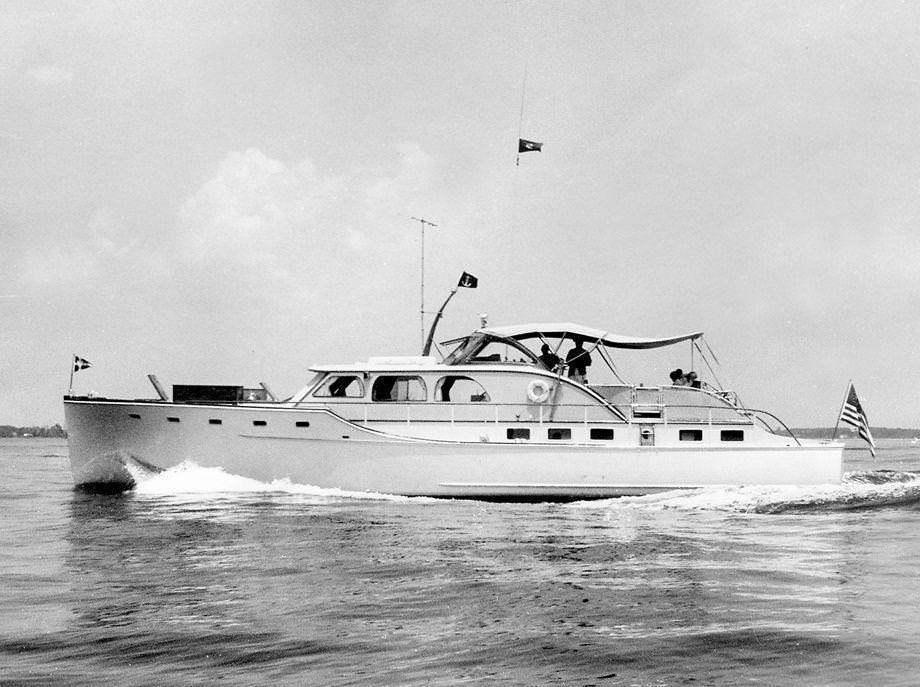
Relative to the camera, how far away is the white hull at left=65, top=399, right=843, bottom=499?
64.0ft

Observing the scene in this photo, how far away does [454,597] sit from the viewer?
9.42 meters

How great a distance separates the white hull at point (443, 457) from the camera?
19.5 m

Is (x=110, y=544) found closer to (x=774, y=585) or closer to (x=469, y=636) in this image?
(x=469, y=636)

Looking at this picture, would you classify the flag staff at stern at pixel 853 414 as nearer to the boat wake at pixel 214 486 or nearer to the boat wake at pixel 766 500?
the boat wake at pixel 766 500

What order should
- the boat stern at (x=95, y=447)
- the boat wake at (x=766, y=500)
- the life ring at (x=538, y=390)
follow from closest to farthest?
1. the boat wake at (x=766, y=500)
2. the life ring at (x=538, y=390)
3. the boat stern at (x=95, y=447)

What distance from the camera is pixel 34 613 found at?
869cm

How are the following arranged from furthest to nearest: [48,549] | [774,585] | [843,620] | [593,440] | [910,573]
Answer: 1. [593,440]
2. [48,549]
3. [910,573]
4. [774,585]
5. [843,620]

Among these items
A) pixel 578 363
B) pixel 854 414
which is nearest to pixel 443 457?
pixel 578 363

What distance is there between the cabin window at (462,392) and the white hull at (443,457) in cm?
74

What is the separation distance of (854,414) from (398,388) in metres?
11.0

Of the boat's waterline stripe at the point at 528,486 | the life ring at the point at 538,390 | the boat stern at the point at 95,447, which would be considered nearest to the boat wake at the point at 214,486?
the boat stern at the point at 95,447

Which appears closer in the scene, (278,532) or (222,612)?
(222,612)

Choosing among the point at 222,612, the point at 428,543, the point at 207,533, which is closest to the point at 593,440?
the point at 428,543

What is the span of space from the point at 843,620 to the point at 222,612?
19.2 feet
